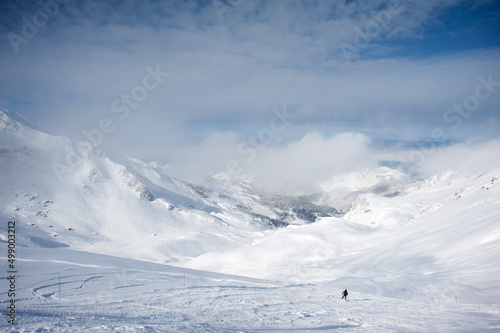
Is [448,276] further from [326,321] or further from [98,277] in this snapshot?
[98,277]

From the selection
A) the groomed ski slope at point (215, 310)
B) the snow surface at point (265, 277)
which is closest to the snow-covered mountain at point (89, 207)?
the snow surface at point (265, 277)

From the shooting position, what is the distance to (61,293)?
23875mm

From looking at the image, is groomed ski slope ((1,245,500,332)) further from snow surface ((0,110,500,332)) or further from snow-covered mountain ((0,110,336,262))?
snow-covered mountain ((0,110,336,262))

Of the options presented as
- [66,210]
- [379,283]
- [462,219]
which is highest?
[66,210]

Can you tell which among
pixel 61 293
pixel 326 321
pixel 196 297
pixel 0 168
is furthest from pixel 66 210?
pixel 326 321

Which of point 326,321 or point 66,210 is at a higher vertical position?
point 66,210

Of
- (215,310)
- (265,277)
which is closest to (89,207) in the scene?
(265,277)

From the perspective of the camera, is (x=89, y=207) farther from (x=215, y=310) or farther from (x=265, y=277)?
(x=215, y=310)

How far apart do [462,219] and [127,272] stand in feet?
203

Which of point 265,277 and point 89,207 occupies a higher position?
point 89,207

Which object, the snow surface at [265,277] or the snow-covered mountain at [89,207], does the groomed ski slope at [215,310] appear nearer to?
the snow surface at [265,277]

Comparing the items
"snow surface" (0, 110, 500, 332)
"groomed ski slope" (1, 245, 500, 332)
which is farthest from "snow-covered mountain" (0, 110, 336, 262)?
"groomed ski slope" (1, 245, 500, 332)

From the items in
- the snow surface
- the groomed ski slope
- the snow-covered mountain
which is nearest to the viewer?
the groomed ski slope

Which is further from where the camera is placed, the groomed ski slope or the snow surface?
the snow surface
